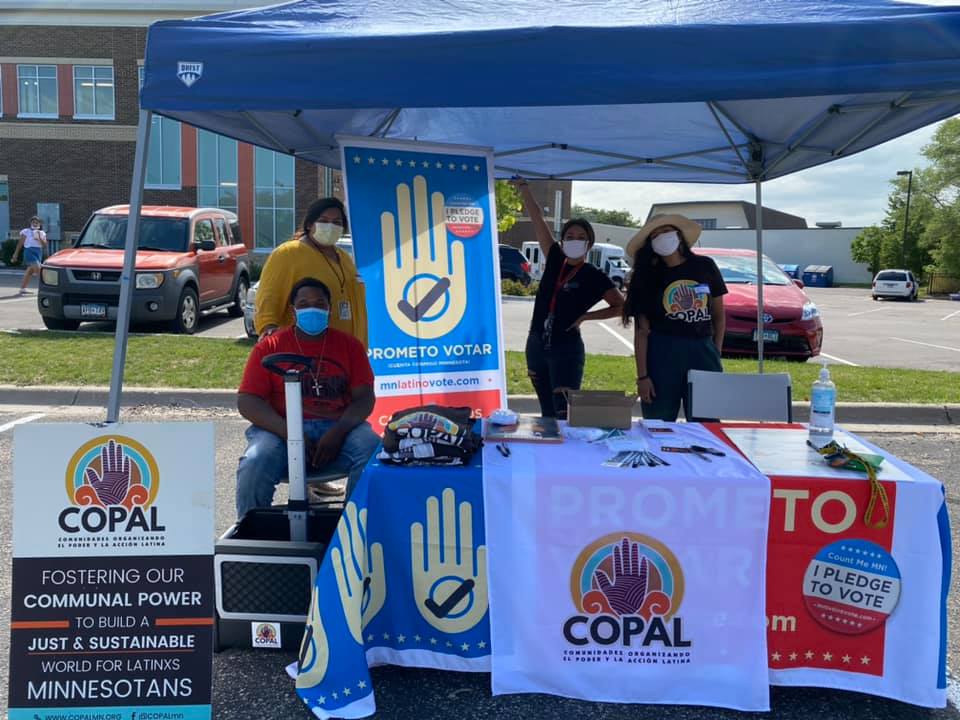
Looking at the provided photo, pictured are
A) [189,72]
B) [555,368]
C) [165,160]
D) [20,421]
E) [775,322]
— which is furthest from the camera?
[165,160]

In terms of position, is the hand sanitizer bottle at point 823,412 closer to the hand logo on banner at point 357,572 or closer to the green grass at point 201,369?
the hand logo on banner at point 357,572

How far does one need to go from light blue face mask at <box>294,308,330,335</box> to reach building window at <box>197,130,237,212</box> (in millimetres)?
25499

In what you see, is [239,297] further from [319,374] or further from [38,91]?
[38,91]

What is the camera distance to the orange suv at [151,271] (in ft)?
32.8

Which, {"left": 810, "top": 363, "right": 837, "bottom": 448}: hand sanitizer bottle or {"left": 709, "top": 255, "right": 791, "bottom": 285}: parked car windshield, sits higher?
{"left": 709, "top": 255, "right": 791, "bottom": 285}: parked car windshield

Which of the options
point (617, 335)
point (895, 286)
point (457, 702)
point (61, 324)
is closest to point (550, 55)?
point (457, 702)

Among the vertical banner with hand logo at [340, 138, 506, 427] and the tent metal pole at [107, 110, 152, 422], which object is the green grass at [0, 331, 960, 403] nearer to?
the vertical banner with hand logo at [340, 138, 506, 427]

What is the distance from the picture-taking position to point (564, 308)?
475 centimetres

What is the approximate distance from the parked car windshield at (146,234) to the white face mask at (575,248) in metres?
7.73

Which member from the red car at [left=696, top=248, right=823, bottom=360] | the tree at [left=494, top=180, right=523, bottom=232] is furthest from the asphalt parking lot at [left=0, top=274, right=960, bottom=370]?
the tree at [left=494, top=180, right=523, bottom=232]

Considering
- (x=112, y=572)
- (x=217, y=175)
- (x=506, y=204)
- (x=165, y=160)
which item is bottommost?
(x=112, y=572)

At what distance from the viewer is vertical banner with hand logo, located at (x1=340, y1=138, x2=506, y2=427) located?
15.6ft

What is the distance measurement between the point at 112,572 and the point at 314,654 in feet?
2.33

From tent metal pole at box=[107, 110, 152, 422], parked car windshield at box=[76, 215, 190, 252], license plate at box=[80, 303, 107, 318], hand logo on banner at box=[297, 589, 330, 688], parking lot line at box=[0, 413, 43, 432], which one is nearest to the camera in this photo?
hand logo on banner at box=[297, 589, 330, 688]
